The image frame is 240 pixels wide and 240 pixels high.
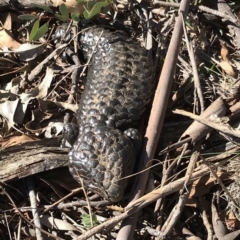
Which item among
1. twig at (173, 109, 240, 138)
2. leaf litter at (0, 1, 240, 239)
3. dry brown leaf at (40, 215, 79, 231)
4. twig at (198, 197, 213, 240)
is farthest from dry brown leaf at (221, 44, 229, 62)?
dry brown leaf at (40, 215, 79, 231)

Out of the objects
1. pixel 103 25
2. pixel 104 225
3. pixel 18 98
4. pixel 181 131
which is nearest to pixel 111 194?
pixel 104 225

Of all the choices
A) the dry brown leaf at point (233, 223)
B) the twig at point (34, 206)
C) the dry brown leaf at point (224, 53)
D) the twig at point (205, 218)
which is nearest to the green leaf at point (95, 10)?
the dry brown leaf at point (224, 53)

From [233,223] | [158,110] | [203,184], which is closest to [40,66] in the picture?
[158,110]

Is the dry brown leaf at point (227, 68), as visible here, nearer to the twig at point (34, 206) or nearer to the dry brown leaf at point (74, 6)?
the dry brown leaf at point (74, 6)

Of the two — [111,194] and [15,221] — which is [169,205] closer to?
[111,194]

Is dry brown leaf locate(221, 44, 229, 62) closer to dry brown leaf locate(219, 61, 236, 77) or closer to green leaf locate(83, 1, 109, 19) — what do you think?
dry brown leaf locate(219, 61, 236, 77)

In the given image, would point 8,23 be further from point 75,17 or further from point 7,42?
point 75,17

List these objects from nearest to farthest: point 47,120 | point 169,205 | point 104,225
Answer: point 104,225, point 169,205, point 47,120
